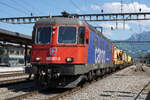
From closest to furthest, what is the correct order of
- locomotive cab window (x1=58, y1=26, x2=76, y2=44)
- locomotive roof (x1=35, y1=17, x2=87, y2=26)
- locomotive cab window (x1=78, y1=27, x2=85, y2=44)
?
locomotive cab window (x1=58, y1=26, x2=76, y2=44)
locomotive cab window (x1=78, y1=27, x2=85, y2=44)
locomotive roof (x1=35, y1=17, x2=87, y2=26)

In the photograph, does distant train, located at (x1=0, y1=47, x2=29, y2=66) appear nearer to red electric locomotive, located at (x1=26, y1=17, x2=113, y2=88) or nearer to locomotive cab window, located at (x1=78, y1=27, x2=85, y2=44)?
red electric locomotive, located at (x1=26, y1=17, x2=113, y2=88)

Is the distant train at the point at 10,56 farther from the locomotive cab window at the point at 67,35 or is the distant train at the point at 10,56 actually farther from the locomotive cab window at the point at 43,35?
the locomotive cab window at the point at 67,35

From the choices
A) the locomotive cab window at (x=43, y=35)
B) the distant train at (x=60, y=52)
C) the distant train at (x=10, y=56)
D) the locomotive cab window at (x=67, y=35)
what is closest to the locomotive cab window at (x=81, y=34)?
the distant train at (x=60, y=52)

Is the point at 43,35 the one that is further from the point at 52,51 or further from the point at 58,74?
the point at 58,74

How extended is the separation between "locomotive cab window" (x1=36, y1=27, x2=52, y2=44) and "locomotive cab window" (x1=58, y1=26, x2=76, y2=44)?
527 mm

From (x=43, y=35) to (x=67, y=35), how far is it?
118 cm

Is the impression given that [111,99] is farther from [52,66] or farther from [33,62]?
[33,62]

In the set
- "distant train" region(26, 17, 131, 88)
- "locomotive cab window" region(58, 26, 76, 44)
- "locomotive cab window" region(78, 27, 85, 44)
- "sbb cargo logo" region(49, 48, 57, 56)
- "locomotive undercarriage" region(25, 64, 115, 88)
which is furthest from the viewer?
"locomotive cab window" region(78, 27, 85, 44)

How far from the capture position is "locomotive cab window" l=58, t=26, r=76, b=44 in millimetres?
10250

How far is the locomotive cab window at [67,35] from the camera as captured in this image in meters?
10.2

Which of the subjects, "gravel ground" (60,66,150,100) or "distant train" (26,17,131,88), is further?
"distant train" (26,17,131,88)

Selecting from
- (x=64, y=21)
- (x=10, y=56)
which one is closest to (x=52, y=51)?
(x=64, y=21)

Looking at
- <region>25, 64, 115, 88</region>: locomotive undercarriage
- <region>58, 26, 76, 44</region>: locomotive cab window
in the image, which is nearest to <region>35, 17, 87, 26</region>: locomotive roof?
<region>58, 26, 76, 44</region>: locomotive cab window

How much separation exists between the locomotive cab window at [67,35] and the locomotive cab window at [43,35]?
527 mm
